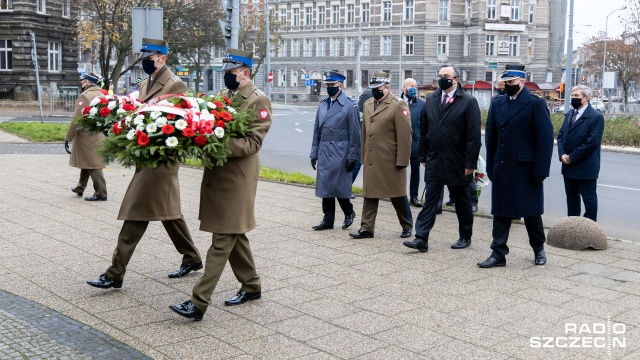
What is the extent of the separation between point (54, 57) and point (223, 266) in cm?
4853

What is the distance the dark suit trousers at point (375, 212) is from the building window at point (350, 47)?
261ft

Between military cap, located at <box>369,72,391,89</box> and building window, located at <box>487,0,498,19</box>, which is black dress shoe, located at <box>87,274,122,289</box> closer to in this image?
military cap, located at <box>369,72,391,89</box>

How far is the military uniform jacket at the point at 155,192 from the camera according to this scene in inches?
271

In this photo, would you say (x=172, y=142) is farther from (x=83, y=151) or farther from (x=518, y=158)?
(x=83, y=151)

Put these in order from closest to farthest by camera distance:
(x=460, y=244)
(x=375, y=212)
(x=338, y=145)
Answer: (x=460, y=244)
(x=375, y=212)
(x=338, y=145)

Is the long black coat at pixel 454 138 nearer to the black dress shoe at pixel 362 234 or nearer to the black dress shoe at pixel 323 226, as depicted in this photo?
the black dress shoe at pixel 362 234

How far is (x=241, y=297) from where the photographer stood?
21.9 feet

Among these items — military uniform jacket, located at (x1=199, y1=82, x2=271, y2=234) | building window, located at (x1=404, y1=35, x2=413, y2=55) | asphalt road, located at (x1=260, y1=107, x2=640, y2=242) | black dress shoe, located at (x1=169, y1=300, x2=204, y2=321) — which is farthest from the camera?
building window, located at (x1=404, y1=35, x2=413, y2=55)

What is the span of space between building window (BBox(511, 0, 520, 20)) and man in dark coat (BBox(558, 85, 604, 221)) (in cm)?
7873

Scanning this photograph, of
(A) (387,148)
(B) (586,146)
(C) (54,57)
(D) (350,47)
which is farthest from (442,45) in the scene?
(A) (387,148)

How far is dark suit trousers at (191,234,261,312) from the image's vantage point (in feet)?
20.0

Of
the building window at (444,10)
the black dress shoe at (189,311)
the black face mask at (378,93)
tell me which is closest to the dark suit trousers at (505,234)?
the black face mask at (378,93)

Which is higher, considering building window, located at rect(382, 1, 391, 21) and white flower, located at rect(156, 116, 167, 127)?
building window, located at rect(382, 1, 391, 21)

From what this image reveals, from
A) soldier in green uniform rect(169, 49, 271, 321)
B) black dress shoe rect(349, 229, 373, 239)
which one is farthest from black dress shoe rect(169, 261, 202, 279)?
black dress shoe rect(349, 229, 373, 239)
